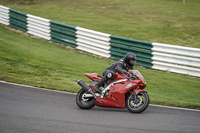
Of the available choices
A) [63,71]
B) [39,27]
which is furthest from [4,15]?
[63,71]

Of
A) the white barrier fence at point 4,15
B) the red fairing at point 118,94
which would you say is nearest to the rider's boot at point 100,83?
the red fairing at point 118,94

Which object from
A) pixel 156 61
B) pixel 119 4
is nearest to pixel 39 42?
pixel 156 61

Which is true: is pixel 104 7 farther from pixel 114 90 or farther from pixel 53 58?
pixel 114 90

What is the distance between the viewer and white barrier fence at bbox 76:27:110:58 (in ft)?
58.5

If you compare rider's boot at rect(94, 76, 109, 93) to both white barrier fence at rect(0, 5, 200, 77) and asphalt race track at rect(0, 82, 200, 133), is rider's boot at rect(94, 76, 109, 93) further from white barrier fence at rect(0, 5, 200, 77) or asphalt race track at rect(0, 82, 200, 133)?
white barrier fence at rect(0, 5, 200, 77)

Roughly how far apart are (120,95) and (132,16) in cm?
1962

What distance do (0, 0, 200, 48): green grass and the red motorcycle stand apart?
448 inches

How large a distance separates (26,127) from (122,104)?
2.82 meters

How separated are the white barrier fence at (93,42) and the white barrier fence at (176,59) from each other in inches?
113

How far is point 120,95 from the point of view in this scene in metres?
8.48

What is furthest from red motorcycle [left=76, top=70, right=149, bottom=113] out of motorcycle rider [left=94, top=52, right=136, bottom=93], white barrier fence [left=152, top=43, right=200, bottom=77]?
white barrier fence [left=152, top=43, right=200, bottom=77]

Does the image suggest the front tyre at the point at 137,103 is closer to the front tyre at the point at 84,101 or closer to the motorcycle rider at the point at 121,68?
the motorcycle rider at the point at 121,68

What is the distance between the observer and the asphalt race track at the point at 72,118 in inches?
261

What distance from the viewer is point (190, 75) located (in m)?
15.1
